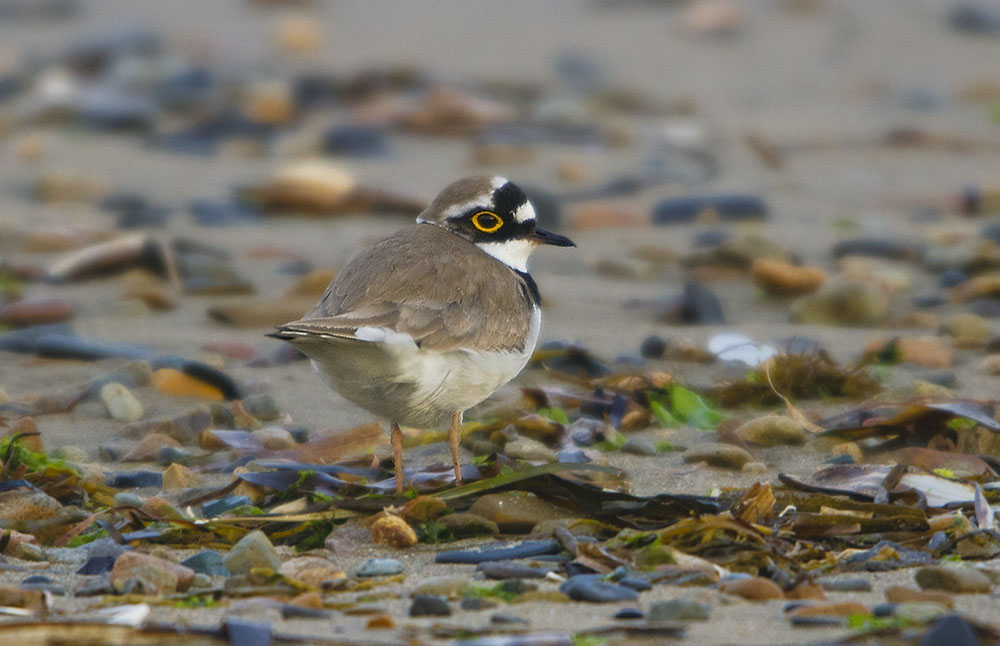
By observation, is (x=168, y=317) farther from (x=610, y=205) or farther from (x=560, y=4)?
(x=560, y=4)

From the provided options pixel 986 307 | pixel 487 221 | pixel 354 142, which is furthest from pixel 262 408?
pixel 354 142

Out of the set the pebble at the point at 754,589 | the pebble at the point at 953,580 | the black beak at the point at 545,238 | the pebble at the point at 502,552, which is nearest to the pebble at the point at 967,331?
the black beak at the point at 545,238

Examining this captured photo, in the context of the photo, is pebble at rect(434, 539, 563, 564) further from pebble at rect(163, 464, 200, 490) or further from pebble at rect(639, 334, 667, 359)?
pebble at rect(639, 334, 667, 359)

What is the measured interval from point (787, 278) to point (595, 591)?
14.5 feet

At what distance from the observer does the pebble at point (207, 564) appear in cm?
373

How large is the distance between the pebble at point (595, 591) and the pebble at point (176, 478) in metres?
1.69

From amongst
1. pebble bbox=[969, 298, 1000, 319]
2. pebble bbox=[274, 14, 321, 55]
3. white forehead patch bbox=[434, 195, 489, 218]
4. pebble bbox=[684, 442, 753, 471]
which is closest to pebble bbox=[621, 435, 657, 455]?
pebble bbox=[684, 442, 753, 471]

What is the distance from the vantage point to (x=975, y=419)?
16.2ft

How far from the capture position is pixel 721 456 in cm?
478

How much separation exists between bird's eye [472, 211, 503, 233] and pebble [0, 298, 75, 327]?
283 cm

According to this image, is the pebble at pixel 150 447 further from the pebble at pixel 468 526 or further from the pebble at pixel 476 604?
the pebble at pixel 476 604

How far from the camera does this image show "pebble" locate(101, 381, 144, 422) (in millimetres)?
5582

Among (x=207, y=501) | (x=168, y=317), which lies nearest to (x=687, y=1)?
(x=168, y=317)

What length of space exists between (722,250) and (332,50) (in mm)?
6596
